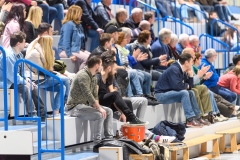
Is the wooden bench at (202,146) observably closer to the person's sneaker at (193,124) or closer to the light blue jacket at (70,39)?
the person's sneaker at (193,124)

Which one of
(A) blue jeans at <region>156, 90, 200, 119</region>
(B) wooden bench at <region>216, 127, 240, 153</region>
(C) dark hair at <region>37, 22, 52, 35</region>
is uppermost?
(C) dark hair at <region>37, 22, 52, 35</region>

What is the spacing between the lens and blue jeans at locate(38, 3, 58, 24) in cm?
1177

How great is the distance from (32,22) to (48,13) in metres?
1.08

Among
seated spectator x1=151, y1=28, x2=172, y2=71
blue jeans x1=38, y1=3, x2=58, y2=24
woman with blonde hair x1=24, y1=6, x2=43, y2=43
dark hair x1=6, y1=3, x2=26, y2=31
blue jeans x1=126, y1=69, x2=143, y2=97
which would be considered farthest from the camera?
seated spectator x1=151, y1=28, x2=172, y2=71

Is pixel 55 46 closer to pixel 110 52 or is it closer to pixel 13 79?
pixel 110 52

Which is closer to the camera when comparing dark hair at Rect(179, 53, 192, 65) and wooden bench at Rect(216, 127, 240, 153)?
dark hair at Rect(179, 53, 192, 65)

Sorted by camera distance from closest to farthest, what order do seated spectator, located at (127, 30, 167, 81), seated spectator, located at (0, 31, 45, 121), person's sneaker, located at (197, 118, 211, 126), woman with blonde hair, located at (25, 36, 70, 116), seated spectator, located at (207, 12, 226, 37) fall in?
seated spectator, located at (0, 31, 45, 121) < woman with blonde hair, located at (25, 36, 70, 116) < person's sneaker, located at (197, 118, 211, 126) < seated spectator, located at (127, 30, 167, 81) < seated spectator, located at (207, 12, 226, 37)

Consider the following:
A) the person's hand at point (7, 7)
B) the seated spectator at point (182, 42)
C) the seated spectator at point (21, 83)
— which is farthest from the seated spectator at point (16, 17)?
the seated spectator at point (182, 42)

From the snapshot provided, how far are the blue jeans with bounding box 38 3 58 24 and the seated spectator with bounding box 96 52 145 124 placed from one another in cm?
252

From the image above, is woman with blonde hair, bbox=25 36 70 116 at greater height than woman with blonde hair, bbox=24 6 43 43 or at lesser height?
lesser

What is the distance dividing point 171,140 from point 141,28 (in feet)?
11.4

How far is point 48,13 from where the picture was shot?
1187cm

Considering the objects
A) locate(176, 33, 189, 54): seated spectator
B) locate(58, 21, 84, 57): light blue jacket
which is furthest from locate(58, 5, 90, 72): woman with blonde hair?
locate(176, 33, 189, 54): seated spectator

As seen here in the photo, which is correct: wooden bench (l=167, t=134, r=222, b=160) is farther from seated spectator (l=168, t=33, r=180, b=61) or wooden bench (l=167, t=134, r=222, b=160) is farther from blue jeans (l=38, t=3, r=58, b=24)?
blue jeans (l=38, t=3, r=58, b=24)
